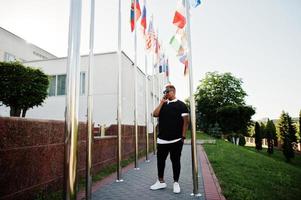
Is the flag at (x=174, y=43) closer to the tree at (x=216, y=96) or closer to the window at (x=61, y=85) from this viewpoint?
the window at (x=61, y=85)

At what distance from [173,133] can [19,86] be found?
8755mm

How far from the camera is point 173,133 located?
472 centimetres

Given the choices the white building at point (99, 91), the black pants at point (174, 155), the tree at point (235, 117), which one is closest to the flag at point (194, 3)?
the black pants at point (174, 155)

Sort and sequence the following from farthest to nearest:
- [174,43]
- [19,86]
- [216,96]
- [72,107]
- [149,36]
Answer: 1. [216,96]
2. [149,36]
3. [19,86]
4. [174,43]
5. [72,107]

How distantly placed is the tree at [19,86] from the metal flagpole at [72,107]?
9.39 meters

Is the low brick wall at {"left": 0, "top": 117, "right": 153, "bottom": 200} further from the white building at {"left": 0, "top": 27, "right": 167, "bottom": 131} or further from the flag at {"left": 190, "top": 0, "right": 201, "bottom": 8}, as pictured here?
the white building at {"left": 0, "top": 27, "right": 167, "bottom": 131}

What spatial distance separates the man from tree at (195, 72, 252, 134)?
42749mm

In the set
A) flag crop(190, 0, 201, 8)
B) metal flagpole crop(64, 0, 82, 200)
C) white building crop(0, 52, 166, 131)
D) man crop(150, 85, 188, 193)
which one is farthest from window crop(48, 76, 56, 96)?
metal flagpole crop(64, 0, 82, 200)

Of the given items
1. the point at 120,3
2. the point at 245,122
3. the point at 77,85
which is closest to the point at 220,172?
the point at 77,85

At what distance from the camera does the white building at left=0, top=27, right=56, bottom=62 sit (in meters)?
20.8

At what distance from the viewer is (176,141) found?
470 centimetres

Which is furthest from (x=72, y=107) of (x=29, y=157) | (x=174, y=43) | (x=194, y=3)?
(x=174, y=43)

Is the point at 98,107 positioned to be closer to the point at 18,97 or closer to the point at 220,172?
the point at 18,97

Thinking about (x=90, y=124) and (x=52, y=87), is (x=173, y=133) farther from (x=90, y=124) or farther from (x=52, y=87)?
(x=52, y=87)
